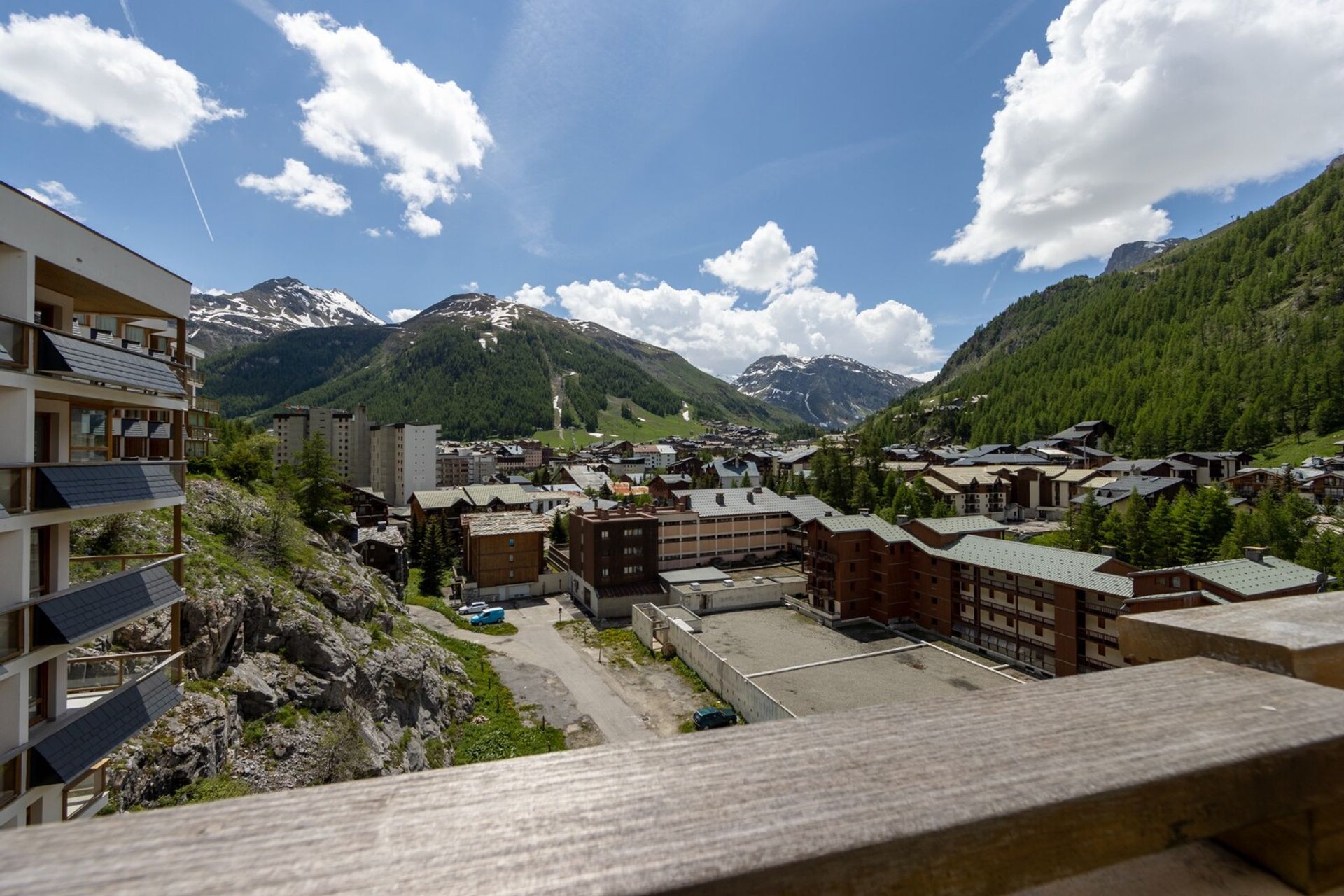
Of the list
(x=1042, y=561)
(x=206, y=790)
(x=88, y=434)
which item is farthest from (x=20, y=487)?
(x=1042, y=561)

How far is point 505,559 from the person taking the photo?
42.8 meters

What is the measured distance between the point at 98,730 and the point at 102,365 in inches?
173

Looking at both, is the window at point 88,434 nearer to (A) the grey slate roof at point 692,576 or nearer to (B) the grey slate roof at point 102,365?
(B) the grey slate roof at point 102,365

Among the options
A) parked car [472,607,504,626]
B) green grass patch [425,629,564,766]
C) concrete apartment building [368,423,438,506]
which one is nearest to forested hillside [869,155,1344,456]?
parked car [472,607,504,626]

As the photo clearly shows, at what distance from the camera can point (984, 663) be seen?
1069 inches

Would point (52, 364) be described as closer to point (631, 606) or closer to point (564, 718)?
point (564, 718)

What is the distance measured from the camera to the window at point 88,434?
24.8 ft

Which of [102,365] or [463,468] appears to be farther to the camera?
[463,468]

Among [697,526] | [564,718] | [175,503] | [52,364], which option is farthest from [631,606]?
[52,364]

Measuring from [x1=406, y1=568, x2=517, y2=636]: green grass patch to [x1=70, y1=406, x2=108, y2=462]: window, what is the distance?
28566 millimetres

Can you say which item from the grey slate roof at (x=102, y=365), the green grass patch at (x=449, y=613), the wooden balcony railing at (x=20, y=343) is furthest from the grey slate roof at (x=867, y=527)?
the wooden balcony railing at (x=20, y=343)

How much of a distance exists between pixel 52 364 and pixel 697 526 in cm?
4194

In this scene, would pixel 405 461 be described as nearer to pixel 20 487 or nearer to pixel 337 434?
pixel 337 434

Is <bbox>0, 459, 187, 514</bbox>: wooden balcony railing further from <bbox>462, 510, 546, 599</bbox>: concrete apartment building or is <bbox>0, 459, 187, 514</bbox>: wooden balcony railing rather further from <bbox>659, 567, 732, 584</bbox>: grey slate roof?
<bbox>462, 510, 546, 599</bbox>: concrete apartment building
